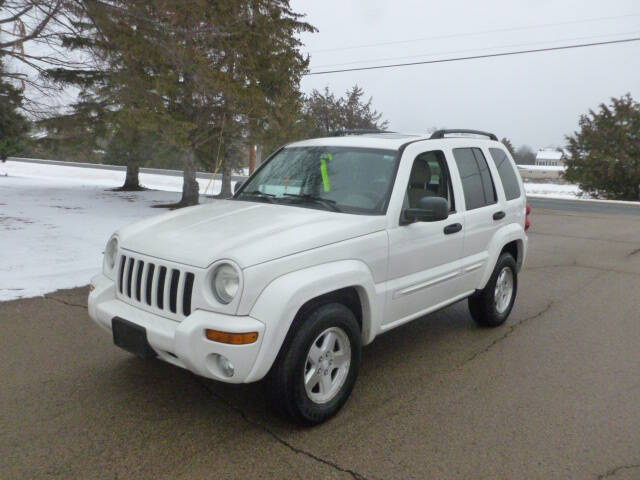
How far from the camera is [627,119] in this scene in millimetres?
31859

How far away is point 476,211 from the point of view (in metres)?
4.82

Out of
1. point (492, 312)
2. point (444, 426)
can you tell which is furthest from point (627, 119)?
point (444, 426)

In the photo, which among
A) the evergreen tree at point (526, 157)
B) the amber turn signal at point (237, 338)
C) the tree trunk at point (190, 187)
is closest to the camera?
the amber turn signal at point (237, 338)

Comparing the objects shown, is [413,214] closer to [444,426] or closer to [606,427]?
[444,426]

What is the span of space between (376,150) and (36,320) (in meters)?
3.57

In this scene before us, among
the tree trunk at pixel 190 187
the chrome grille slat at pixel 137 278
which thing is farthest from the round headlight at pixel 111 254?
the tree trunk at pixel 190 187

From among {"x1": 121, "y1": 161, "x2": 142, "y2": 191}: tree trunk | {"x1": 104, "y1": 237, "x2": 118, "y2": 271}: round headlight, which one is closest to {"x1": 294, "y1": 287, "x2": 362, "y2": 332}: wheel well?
{"x1": 104, "y1": 237, "x2": 118, "y2": 271}: round headlight

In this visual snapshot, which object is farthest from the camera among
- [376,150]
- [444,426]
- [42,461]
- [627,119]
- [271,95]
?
[627,119]

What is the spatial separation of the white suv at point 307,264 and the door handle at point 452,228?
0.02 meters

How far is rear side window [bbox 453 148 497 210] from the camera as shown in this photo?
15.7ft

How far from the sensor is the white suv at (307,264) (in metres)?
3.04

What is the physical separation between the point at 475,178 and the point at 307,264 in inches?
92.7

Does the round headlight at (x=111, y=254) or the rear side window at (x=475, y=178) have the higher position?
the rear side window at (x=475, y=178)

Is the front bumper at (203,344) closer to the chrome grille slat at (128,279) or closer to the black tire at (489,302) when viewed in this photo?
the chrome grille slat at (128,279)
